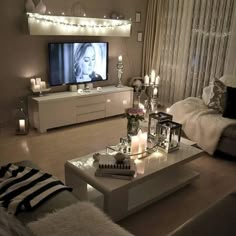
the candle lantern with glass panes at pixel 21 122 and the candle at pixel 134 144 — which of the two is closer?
the candle at pixel 134 144

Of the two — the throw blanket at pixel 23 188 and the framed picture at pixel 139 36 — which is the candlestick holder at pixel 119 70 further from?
the throw blanket at pixel 23 188

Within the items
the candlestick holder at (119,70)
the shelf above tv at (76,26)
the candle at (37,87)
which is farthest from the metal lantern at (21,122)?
the candlestick holder at (119,70)

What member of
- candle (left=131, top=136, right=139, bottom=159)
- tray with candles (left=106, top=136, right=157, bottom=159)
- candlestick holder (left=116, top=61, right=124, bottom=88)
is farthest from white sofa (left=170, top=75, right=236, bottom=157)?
candlestick holder (left=116, top=61, right=124, bottom=88)

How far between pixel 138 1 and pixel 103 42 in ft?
3.61

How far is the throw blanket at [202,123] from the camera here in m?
3.26

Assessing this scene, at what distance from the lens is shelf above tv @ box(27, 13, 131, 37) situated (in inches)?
147

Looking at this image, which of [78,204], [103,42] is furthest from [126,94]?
[78,204]

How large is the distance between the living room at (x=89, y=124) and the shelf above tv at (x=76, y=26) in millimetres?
188

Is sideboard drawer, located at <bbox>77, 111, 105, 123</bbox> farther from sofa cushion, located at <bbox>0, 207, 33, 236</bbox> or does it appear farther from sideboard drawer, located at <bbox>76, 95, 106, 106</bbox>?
sofa cushion, located at <bbox>0, 207, 33, 236</bbox>

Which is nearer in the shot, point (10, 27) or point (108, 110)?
point (10, 27)

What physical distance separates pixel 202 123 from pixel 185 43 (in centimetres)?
187

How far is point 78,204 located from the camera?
1.60 m

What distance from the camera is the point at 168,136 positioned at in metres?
2.56

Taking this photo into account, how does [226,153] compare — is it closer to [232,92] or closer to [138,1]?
[232,92]
